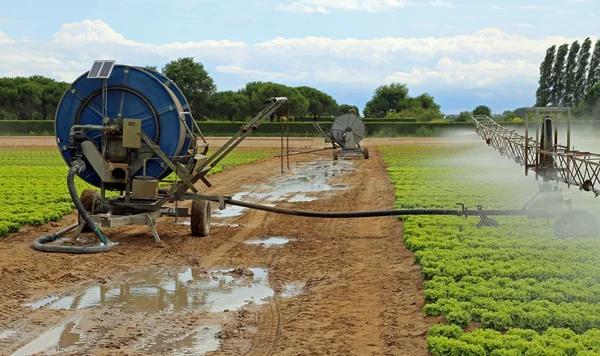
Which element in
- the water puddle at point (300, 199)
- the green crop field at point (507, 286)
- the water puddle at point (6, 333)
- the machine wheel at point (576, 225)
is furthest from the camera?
the water puddle at point (300, 199)

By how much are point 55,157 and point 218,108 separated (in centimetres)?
7079

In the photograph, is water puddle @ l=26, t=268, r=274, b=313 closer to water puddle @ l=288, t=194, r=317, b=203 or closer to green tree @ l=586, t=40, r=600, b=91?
water puddle @ l=288, t=194, r=317, b=203

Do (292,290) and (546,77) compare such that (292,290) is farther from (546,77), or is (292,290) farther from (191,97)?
(191,97)

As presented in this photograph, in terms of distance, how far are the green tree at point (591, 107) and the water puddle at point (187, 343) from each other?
259 feet

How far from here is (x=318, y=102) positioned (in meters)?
166

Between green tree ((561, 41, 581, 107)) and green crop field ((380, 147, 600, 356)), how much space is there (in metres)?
83.4

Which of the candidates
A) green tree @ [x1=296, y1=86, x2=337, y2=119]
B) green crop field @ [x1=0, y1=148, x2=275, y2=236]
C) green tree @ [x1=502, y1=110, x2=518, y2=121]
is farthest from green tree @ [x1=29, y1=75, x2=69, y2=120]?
green crop field @ [x1=0, y1=148, x2=275, y2=236]

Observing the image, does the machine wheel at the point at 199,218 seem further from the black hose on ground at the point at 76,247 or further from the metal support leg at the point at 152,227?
the black hose on ground at the point at 76,247

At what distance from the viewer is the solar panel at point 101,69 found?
14602 mm

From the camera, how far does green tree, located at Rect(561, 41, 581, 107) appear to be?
93250 millimetres

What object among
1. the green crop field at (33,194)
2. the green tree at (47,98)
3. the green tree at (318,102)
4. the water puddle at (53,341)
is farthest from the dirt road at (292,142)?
the green tree at (318,102)

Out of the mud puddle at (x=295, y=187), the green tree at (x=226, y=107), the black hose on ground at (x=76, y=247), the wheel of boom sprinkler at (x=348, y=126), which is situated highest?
the green tree at (x=226, y=107)

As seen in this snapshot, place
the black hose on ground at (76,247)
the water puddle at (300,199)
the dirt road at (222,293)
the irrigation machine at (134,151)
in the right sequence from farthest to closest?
the water puddle at (300,199) → the irrigation machine at (134,151) → the black hose on ground at (76,247) → the dirt road at (222,293)

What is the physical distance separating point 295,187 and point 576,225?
1459cm
